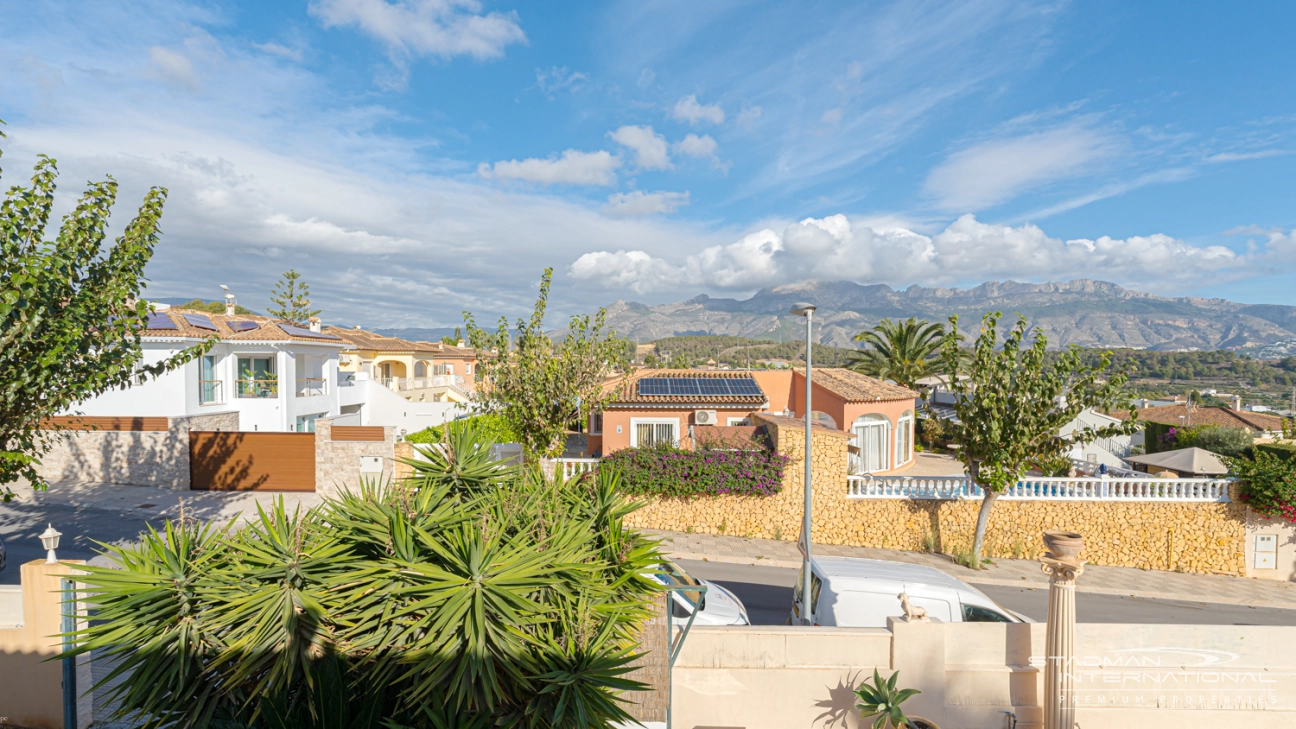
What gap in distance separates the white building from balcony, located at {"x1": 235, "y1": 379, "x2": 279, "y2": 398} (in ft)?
0.12

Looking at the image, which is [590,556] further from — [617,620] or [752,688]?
[752,688]

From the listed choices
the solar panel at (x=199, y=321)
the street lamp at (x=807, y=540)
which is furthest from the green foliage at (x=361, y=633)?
the solar panel at (x=199, y=321)

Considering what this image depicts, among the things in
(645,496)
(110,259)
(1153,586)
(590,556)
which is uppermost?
(110,259)

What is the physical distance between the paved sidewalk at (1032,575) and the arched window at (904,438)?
8059mm

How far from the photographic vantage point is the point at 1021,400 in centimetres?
1461

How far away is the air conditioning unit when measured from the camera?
70.3 ft

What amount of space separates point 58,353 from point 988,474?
18265mm

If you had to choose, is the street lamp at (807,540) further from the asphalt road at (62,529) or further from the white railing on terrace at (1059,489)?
the asphalt road at (62,529)

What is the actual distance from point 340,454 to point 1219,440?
1248 inches

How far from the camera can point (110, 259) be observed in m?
8.80

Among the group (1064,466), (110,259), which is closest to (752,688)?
(110,259)

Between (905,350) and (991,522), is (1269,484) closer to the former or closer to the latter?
(991,522)

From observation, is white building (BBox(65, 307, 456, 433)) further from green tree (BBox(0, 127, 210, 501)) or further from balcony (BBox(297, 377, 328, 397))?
green tree (BBox(0, 127, 210, 501))

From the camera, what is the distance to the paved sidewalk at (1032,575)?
49.8 ft
